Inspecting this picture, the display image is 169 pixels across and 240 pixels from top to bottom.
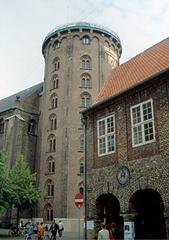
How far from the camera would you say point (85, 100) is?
45250mm

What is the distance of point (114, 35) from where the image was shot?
5028 centimetres

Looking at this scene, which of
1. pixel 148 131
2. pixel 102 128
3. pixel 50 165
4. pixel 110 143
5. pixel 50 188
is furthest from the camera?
pixel 50 165

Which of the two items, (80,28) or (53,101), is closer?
(53,101)

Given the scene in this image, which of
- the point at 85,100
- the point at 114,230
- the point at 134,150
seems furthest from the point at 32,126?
the point at 134,150

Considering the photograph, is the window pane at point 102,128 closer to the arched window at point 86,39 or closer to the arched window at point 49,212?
the arched window at point 49,212

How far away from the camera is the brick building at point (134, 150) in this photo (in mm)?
15758

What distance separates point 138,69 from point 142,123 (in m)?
4.87

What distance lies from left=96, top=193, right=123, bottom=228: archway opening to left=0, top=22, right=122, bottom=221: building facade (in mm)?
20085

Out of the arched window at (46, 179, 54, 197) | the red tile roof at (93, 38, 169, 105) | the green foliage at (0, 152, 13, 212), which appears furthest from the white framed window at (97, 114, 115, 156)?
the arched window at (46, 179, 54, 197)

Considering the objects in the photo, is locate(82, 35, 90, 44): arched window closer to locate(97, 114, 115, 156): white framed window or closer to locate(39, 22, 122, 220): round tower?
locate(39, 22, 122, 220): round tower

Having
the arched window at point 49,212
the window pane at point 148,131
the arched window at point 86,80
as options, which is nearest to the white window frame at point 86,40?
the arched window at point 86,80

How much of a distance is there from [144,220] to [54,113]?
95.6 feet

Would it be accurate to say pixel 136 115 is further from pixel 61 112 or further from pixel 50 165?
pixel 50 165

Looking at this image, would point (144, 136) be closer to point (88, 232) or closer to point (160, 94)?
point (160, 94)
